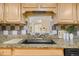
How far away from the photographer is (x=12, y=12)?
2.31 m

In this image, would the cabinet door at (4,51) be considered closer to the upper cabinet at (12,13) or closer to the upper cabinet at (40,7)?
the upper cabinet at (12,13)

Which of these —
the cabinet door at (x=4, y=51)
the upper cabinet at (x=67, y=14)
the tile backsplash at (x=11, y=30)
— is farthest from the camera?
the tile backsplash at (x=11, y=30)

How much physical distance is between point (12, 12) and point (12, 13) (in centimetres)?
2

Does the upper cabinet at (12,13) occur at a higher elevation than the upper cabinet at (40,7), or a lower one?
lower

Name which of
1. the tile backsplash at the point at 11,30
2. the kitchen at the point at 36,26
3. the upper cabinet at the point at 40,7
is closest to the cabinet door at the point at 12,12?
the kitchen at the point at 36,26

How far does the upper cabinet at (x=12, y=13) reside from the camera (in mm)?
2299

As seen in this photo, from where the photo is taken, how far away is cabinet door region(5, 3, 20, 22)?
2.30 meters

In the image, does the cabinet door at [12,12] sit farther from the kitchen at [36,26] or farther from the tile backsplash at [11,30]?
the tile backsplash at [11,30]

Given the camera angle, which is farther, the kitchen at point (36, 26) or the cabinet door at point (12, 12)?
the cabinet door at point (12, 12)

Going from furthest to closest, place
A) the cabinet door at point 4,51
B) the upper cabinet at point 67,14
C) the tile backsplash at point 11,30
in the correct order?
the tile backsplash at point 11,30 → the upper cabinet at point 67,14 → the cabinet door at point 4,51

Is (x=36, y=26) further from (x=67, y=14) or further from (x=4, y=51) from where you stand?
(x=4, y=51)

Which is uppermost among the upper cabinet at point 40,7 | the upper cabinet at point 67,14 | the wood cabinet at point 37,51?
the upper cabinet at point 40,7

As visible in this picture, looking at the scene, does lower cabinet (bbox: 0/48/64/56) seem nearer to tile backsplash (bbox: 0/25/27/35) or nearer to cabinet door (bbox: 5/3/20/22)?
cabinet door (bbox: 5/3/20/22)

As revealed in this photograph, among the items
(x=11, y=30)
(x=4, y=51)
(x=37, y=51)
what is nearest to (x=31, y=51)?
(x=37, y=51)
